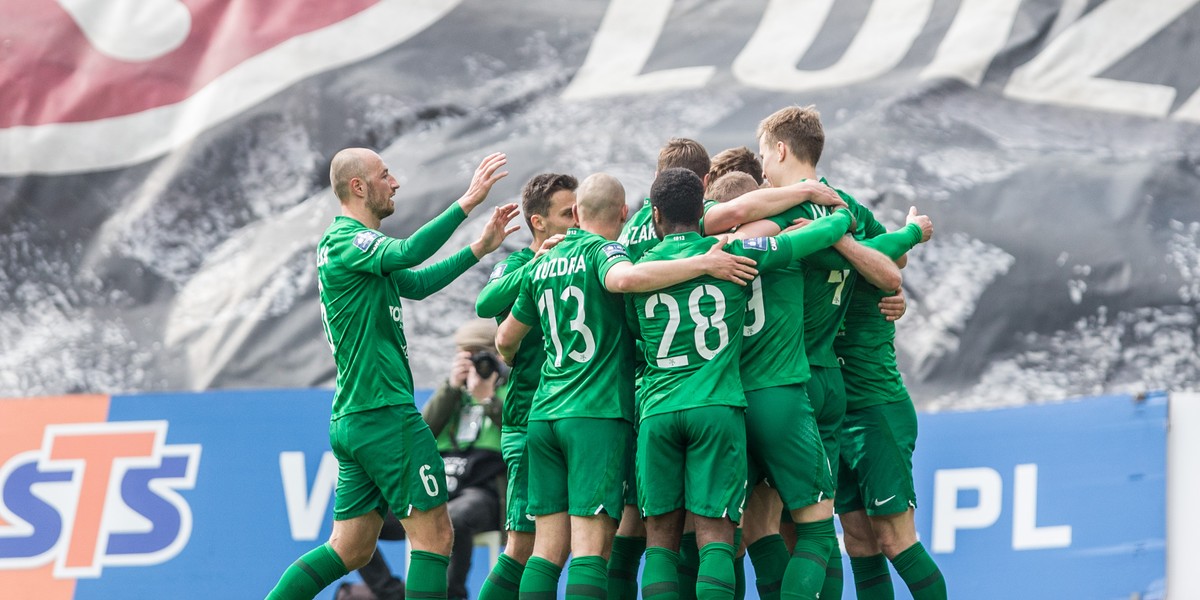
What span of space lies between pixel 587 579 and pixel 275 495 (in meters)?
3.77

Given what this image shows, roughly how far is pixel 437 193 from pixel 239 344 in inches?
71.7

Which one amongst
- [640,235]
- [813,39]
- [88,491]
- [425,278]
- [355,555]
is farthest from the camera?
[813,39]

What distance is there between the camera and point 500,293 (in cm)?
564

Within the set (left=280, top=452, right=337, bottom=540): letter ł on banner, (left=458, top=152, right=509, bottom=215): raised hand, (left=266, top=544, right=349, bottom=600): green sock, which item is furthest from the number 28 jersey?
(left=280, top=452, right=337, bottom=540): letter ł on banner

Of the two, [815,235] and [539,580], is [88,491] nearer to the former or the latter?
[539,580]

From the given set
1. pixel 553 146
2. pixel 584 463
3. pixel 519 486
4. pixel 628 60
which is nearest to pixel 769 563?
pixel 584 463

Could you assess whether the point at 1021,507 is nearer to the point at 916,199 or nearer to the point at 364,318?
the point at 916,199

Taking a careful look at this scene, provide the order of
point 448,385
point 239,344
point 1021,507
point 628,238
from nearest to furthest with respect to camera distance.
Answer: point 628,238
point 1021,507
point 448,385
point 239,344

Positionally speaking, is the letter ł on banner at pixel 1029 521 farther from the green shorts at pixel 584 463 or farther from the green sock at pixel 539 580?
the green sock at pixel 539 580

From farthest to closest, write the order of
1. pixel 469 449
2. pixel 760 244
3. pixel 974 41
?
pixel 974 41, pixel 469 449, pixel 760 244

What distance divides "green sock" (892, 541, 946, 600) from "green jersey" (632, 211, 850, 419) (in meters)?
1.20

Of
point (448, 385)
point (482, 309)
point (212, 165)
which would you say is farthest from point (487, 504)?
point (212, 165)

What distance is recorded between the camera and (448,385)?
780 centimetres

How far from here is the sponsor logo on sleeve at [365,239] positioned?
5.48 metres
